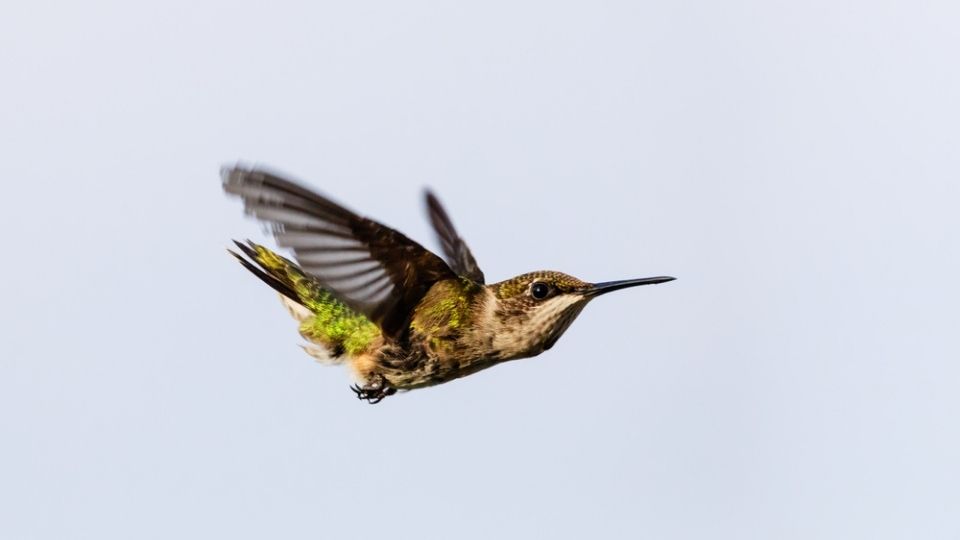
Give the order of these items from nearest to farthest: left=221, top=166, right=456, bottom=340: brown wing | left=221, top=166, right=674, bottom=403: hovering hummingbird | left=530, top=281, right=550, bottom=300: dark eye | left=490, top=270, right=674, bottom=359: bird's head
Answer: left=221, top=166, right=456, bottom=340: brown wing < left=221, top=166, right=674, bottom=403: hovering hummingbird < left=490, top=270, right=674, bottom=359: bird's head < left=530, top=281, right=550, bottom=300: dark eye

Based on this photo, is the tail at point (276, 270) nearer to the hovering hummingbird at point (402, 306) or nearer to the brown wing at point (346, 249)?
the hovering hummingbird at point (402, 306)

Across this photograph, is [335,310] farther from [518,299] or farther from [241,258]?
[518,299]

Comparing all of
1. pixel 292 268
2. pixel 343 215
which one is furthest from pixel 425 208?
pixel 343 215

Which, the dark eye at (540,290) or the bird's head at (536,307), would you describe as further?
the dark eye at (540,290)

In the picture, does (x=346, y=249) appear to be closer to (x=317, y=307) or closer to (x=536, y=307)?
(x=536, y=307)

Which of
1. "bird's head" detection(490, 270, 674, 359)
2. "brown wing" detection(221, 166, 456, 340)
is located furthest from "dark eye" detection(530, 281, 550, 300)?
"brown wing" detection(221, 166, 456, 340)

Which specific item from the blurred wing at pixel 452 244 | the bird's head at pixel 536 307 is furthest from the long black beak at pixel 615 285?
the blurred wing at pixel 452 244

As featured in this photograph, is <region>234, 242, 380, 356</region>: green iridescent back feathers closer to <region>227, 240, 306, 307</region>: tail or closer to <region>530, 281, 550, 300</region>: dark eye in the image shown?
<region>227, 240, 306, 307</region>: tail
